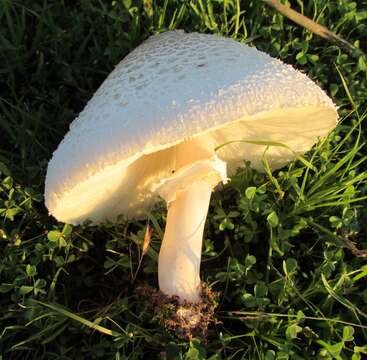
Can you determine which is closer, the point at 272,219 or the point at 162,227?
the point at 272,219

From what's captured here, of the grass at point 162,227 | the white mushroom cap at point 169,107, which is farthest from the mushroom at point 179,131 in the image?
the grass at point 162,227

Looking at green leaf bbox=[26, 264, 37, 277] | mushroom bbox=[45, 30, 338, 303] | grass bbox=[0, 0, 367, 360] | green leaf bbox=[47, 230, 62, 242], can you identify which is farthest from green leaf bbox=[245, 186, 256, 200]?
green leaf bbox=[26, 264, 37, 277]

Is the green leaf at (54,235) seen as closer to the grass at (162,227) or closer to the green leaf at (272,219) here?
the grass at (162,227)

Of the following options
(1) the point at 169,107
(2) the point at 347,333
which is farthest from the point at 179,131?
(2) the point at 347,333

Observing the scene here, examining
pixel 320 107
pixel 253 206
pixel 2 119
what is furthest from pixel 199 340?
pixel 2 119

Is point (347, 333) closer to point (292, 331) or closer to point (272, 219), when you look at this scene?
point (292, 331)

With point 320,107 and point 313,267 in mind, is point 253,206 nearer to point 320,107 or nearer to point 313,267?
point 313,267
